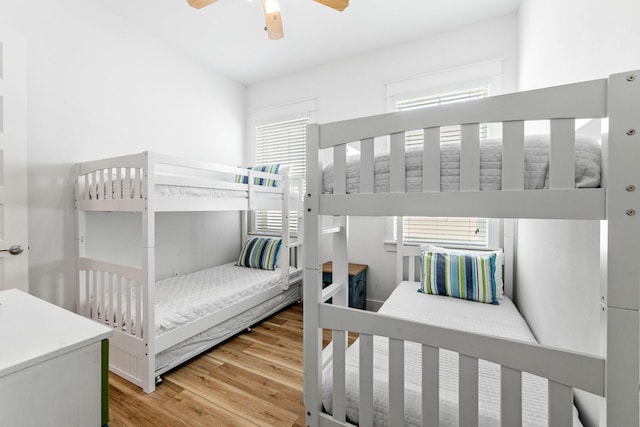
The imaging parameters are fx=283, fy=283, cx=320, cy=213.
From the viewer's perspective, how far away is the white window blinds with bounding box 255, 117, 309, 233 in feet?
11.3

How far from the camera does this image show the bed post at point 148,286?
1663 mm

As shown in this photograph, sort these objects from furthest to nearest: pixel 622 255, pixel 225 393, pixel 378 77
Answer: pixel 378 77 < pixel 225 393 < pixel 622 255

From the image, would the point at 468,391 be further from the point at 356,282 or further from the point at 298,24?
the point at 298,24

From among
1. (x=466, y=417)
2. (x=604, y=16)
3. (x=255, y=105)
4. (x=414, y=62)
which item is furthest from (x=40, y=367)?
(x=255, y=105)

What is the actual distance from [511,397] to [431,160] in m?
0.74

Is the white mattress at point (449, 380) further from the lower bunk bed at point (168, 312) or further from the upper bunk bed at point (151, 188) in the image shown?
the upper bunk bed at point (151, 188)

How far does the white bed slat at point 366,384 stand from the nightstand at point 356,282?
149 centimetres

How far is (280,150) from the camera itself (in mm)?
3562

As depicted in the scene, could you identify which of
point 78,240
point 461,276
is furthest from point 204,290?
point 461,276

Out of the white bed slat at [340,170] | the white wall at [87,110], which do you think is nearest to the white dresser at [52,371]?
the white bed slat at [340,170]

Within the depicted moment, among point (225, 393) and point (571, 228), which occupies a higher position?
point (571, 228)

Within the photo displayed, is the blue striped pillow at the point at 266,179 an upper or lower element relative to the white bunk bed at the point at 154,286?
upper

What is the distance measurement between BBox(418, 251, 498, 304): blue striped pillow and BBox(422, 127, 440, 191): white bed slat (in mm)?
1476

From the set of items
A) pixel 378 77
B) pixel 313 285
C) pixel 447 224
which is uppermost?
pixel 378 77
